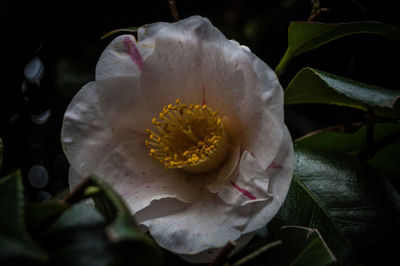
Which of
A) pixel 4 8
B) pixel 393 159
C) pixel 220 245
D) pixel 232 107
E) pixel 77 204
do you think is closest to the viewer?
pixel 77 204

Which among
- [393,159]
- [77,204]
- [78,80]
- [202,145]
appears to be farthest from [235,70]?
[78,80]

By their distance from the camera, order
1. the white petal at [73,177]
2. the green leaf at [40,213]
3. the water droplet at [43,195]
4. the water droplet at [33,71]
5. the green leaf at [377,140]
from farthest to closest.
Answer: the water droplet at [33,71] → the water droplet at [43,195] → the green leaf at [377,140] → the white petal at [73,177] → the green leaf at [40,213]

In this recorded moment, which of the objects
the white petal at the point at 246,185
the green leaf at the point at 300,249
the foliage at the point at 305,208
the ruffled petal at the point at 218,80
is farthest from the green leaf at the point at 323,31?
the green leaf at the point at 300,249

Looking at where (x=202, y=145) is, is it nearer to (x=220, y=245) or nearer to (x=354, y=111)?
(x=220, y=245)

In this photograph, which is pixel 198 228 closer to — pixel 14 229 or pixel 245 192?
pixel 245 192

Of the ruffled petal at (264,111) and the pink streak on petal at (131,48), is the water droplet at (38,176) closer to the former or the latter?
the pink streak on petal at (131,48)
